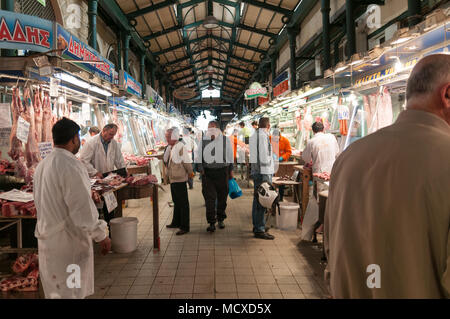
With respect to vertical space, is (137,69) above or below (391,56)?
above

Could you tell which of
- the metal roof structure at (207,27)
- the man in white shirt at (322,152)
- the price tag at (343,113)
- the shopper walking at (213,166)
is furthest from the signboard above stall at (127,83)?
the price tag at (343,113)

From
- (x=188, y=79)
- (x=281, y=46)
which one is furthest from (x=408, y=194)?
(x=188, y=79)

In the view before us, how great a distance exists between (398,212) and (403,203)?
0.14 ft

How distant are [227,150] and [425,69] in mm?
4871

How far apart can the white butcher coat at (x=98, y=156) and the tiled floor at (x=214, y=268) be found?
1444mm

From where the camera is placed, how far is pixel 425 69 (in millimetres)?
1255

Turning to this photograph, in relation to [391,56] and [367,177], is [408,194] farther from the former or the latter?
[391,56]

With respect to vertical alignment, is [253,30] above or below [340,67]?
above

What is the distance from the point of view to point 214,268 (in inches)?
166

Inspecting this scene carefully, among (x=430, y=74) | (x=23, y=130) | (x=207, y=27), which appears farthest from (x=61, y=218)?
(x=207, y=27)

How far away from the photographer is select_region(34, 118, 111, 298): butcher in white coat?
2.50m

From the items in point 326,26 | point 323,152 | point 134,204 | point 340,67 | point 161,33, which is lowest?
point 134,204

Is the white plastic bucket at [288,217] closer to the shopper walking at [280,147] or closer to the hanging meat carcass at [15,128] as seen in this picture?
the shopper walking at [280,147]

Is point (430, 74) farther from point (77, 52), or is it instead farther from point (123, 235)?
point (77, 52)
